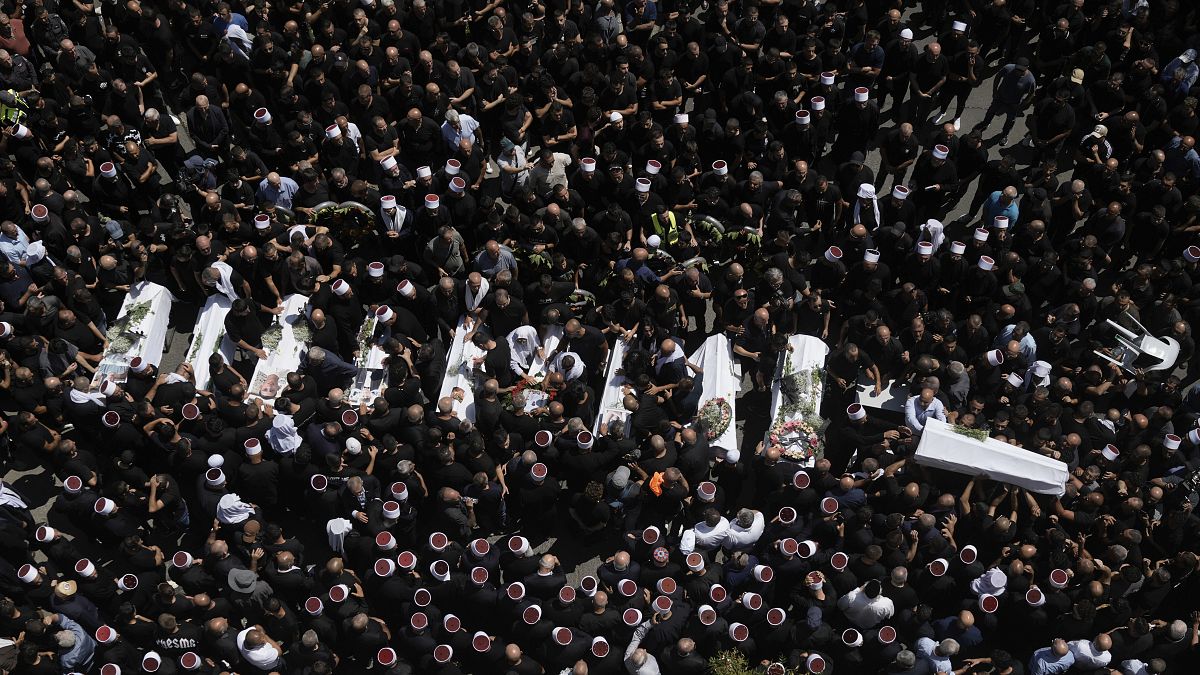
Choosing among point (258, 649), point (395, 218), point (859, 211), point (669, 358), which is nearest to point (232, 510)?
point (258, 649)

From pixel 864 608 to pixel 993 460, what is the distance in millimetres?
2444

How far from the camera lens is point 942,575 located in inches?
473

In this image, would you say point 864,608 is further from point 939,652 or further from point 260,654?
point 260,654

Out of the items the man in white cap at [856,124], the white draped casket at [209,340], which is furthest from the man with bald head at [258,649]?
the man in white cap at [856,124]

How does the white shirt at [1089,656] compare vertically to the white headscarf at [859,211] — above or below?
below

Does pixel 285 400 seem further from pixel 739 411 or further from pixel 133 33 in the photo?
pixel 133 33

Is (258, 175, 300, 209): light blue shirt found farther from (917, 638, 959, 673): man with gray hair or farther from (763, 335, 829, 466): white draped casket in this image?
(917, 638, 959, 673): man with gray hair

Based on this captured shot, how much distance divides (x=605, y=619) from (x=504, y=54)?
9.62 metres

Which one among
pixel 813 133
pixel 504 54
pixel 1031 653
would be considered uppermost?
pixel 504 54

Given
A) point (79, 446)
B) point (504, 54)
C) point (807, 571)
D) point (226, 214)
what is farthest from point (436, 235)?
point (807, 571)

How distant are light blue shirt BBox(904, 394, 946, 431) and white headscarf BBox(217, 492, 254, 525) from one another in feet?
26.6

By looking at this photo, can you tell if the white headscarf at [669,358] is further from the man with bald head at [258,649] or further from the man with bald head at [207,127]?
the man with bald head at [207,127]

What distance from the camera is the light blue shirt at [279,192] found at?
49.7 ft

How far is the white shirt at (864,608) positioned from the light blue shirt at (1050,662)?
1.68m
